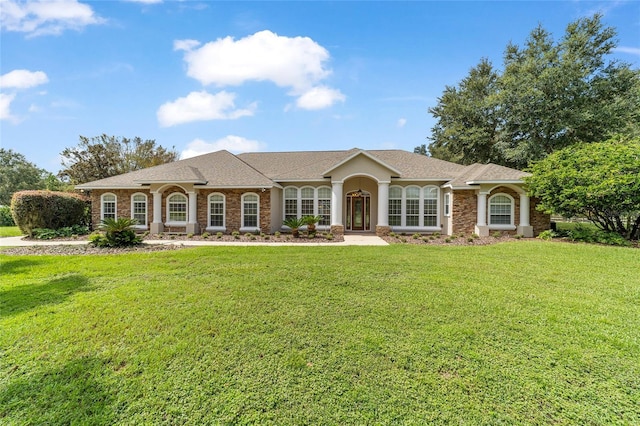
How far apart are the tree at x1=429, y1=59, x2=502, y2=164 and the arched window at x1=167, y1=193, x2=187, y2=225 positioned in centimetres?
2470

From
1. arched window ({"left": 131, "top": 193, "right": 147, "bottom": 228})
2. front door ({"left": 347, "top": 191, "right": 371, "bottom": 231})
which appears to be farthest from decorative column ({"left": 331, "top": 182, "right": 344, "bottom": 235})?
arched window ({"left": 131, "top": 193, "right": 147, "bottom": 228})

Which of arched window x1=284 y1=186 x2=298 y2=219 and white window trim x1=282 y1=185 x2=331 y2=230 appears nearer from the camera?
white window trim x1=282 y1=185 x2=331 y2=230

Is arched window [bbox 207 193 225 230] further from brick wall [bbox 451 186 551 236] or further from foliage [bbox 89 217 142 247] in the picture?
brick wall [bbox 451 186 551 236]

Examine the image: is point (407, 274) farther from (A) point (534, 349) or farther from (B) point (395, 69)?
(B) point (395, 69)

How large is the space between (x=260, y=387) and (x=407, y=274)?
5.13 meters

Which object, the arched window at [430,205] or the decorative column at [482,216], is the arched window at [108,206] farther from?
the decorative column at [482,216]

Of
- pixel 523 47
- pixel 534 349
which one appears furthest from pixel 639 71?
pixel 534 349

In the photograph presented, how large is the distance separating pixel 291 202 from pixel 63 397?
15286 millimetres

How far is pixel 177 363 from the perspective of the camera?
3.75 m

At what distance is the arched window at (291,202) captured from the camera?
18.1 meters

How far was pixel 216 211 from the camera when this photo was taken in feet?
55.8

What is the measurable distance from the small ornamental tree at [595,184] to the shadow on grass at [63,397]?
1742 cm

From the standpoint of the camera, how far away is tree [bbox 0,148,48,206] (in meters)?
39.5

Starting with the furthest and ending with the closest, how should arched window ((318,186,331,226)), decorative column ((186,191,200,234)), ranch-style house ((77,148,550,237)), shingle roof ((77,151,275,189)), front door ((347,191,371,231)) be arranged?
front door ((347,191,371,231))
arched window ((318,186,331,226))
decorative column ((186,191,200,234))
shingle roof ((77,151,275,189))
ranch-style house ((77,148,550,237))
